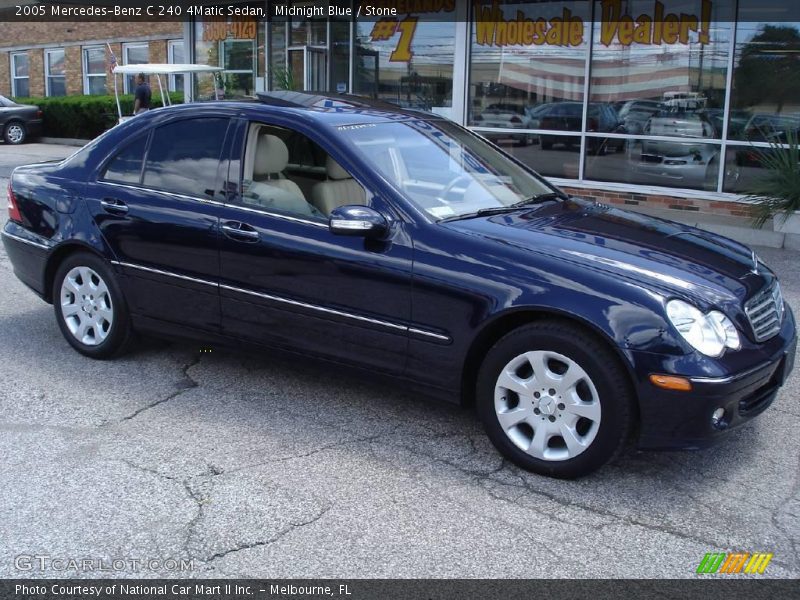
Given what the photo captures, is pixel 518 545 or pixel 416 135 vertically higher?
pixel 416 135

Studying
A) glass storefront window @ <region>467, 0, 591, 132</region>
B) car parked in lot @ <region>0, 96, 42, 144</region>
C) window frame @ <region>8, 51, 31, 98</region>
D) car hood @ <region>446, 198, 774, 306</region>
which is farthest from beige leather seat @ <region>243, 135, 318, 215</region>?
window frame @ <region>8, 51, 31, 98</region>

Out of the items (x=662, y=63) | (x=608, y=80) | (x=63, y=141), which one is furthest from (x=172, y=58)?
(x=662, y=63)

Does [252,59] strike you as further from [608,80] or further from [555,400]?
[555,400]

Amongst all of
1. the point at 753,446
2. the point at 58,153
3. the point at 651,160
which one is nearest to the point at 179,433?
the point at 753,446

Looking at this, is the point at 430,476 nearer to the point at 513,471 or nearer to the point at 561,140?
the point at 513,471

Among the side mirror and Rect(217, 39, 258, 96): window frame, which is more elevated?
Rect(217, 39, 258, 96): window frame

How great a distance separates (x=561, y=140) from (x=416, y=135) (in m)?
8.73

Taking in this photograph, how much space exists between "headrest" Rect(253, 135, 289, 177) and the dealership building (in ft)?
24.0

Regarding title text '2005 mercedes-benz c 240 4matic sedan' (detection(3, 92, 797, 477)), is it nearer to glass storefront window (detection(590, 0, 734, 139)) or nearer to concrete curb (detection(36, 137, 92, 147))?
glass storefront window (detection(590, 0, 734, 139))

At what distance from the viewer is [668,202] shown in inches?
485

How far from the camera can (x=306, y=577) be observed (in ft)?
10.6

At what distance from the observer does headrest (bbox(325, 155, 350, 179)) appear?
15.2ft
